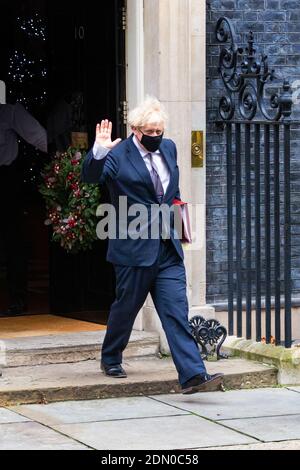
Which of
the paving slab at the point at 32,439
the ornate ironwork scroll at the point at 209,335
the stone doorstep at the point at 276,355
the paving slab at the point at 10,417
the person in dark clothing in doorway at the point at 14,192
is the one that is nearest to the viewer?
the paving slab at the point at 32,439

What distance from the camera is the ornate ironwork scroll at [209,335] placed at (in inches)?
343

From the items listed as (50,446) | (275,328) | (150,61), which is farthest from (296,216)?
(50,446)

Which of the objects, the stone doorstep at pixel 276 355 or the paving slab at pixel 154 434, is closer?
the paving slab at pixel 154 434

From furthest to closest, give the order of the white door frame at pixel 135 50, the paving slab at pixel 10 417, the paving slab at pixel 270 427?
the white door frame at pixel 135 50
the paving slab at pixel 10 417
the paving slab at pixel 270 427

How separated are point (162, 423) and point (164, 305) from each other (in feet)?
3.01

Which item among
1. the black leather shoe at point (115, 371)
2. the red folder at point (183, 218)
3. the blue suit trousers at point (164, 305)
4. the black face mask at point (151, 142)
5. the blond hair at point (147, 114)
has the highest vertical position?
the blond hair at point (147, 114)

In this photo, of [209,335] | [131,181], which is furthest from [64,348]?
[131,181]

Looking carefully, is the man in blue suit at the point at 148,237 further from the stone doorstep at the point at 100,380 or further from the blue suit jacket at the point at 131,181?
the stone doorstep at the point at 100,380

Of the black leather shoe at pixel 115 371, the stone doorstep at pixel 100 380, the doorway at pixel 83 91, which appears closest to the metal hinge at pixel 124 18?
the doorway at pixel 83 91

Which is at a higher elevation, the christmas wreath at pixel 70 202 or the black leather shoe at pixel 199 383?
the christmas wreath at pixel 70 202

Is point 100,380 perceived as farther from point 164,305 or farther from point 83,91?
point 83,91

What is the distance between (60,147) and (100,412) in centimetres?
323

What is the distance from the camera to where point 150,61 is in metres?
8.84

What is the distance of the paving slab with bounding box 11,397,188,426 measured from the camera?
7.25m
